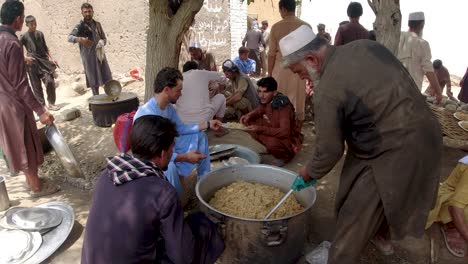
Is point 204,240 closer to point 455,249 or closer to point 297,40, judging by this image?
point 297,40

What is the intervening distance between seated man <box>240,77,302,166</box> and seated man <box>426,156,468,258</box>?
6.56 ft

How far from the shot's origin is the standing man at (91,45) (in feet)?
23.1

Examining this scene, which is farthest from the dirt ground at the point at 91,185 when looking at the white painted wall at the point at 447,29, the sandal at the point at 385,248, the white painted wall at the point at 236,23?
the white painted wall at the point at 447,29

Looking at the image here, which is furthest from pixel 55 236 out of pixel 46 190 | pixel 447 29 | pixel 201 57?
pixel 447 29

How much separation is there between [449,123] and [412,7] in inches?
352

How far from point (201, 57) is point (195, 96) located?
228 centimetres

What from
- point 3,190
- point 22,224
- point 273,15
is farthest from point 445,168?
point 273,15

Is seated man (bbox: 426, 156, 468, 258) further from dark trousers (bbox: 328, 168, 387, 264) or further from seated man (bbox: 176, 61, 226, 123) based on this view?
seated man (bbox: 176, 61, 226, 123)

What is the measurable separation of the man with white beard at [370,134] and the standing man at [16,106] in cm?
305

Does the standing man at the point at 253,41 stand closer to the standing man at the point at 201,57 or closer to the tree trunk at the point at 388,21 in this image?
the standing man at the point at 201,57

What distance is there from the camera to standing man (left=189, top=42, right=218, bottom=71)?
267 inches

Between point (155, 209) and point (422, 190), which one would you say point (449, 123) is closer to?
point (422, 190)

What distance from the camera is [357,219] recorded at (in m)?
2.29

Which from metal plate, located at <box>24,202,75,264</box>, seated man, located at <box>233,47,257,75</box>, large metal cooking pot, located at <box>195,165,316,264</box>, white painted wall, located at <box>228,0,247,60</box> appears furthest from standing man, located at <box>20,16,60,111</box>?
large metal cooking pot, located at <box>195,165,316,264</box>
